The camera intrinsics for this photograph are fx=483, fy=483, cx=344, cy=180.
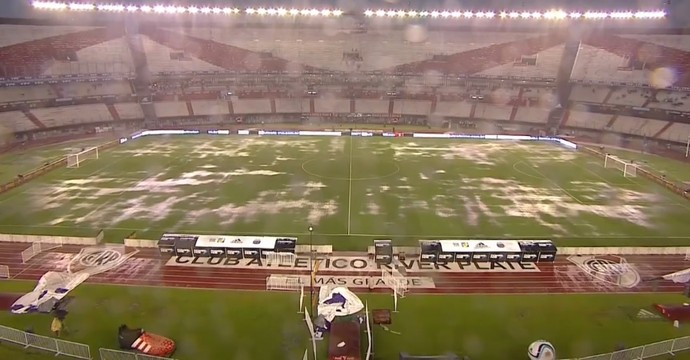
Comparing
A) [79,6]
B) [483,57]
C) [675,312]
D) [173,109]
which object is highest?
[79,6]

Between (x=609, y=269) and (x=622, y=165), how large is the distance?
2822 cm

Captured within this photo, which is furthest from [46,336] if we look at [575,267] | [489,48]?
[489,48]

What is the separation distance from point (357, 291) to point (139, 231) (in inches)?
630

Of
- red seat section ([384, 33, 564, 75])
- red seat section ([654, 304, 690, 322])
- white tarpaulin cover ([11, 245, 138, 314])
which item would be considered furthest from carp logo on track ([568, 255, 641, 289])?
red seat section ([384, 33, 564, 75])

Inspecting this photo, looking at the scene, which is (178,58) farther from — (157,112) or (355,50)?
(355,50)

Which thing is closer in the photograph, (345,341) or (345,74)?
(345,341)

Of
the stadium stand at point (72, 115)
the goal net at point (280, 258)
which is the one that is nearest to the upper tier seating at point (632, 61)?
the goal net at point (280, 258)

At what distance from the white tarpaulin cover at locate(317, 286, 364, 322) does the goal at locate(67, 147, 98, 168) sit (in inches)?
1499

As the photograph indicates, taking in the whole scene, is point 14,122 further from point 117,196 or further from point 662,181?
point 662,181

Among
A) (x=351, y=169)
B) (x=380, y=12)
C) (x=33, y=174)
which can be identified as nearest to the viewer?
(x=33, y=174)

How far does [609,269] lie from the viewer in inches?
1073

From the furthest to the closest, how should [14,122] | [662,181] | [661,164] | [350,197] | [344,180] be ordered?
1. [14,122]
2. [661,164]
3. [344,180]
4. [662,181]
5. [350,197]

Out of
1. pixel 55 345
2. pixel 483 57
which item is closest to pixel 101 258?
pixel 55 345

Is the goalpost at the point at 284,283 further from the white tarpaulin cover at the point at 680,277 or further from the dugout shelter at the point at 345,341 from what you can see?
the white tarpaulin cover at the point at 680,277
